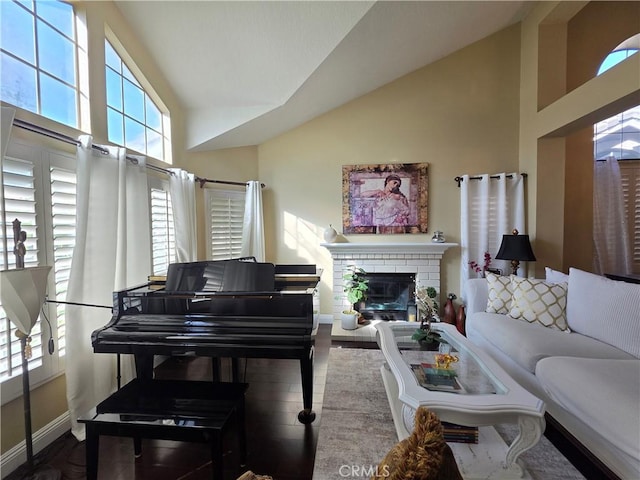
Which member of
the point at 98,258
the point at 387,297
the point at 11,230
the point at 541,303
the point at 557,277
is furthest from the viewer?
the point at 387,297

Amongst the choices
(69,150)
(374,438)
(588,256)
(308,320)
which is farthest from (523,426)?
(588,256)

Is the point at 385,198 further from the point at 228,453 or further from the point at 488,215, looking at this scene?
the point at 228,453

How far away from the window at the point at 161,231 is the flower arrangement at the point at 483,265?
374 cm

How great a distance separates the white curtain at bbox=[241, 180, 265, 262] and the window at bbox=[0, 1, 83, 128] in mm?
2123

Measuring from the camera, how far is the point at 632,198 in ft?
12.5

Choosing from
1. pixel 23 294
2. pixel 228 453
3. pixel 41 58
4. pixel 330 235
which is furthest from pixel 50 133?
pixel 330 235

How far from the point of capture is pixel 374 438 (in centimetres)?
175

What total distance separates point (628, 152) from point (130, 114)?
5958 mm

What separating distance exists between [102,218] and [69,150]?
515 mm

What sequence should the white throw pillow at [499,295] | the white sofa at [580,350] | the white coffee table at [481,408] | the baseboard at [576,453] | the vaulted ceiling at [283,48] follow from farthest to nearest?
the white throw pillow at [499,295]
the vaulted ceiling at [283,48]
the baseboard at [576,453]
the white sofa at [580,350]
the white coffee table at [481,408]

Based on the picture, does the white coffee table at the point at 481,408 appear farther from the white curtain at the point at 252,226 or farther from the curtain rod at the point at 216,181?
the curtain rod at the point at 216,181

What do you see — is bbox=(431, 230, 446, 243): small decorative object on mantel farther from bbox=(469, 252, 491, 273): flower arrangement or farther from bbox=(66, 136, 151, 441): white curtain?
bbox=(66, 136, 151, 441): white curtain

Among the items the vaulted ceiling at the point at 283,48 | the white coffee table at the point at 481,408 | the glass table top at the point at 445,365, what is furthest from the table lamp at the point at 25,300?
the vaulted ceiling at the point at 283,48

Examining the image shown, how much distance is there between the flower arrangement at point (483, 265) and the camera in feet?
12.8
